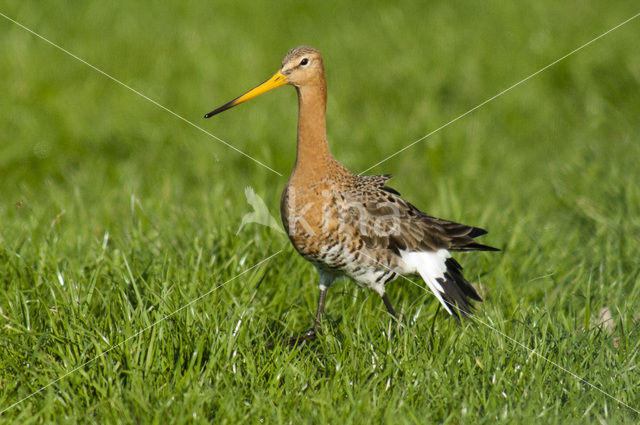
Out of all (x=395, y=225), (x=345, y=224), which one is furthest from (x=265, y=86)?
(x=395, y=225)

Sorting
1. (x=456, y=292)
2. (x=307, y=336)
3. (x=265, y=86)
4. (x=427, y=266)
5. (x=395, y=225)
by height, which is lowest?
(x=307, y=336)

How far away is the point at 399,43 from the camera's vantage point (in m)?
8.81

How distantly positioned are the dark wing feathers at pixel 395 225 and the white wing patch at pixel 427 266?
4 centimetres

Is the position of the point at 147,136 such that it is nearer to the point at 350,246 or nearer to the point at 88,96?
the point at 88,96

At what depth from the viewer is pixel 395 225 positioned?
149 inches

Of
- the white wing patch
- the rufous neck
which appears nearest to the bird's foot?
the white wing patch

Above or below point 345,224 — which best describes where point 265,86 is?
above

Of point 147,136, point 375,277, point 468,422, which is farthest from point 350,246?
point 147,136

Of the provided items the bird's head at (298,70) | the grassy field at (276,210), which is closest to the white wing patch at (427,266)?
the grassy field at (276,210)

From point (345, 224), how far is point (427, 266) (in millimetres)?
524

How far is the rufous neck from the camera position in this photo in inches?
137

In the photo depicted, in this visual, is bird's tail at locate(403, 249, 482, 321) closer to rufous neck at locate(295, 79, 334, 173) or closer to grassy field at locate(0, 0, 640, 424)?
grassy field at locate(0, 0, 640, 424)

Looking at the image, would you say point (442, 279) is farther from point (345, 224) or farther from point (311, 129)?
point (311, 129)

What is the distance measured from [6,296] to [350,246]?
1747mm
